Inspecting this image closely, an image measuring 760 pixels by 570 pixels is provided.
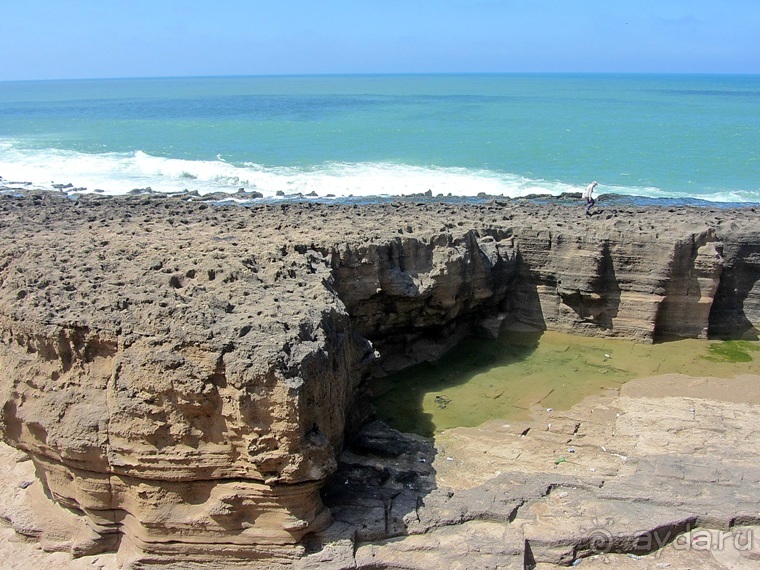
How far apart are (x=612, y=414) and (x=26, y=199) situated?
15247mm

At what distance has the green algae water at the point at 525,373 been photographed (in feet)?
37.0

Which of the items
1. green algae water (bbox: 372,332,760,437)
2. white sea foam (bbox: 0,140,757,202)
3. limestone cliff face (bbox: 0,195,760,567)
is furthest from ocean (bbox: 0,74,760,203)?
green algae water (bbox: 372,332,760,437)

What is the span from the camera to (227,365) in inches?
280

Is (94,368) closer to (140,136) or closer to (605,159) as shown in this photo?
(605,159)

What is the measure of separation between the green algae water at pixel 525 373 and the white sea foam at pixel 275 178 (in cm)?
1078

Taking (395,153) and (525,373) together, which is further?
(395,153)

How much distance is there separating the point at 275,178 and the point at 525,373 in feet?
61.2

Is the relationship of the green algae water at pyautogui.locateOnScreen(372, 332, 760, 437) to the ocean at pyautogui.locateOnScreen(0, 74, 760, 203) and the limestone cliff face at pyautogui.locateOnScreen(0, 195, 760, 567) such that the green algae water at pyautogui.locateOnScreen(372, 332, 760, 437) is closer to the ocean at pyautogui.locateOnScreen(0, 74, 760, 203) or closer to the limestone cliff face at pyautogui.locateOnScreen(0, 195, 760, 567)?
the limestone cliff face at pyautogui.locateOnScreen(0, 195, 760, 567)

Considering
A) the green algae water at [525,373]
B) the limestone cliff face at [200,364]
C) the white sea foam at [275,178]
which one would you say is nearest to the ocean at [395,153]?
the white sea foam at [275,178]

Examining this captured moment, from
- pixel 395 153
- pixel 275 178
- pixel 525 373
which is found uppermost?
pixel 395 153

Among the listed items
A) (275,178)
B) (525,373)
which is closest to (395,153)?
(275,178)

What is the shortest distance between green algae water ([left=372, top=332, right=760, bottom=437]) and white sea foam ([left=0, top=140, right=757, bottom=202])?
1078 cm

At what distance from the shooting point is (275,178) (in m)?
28.7

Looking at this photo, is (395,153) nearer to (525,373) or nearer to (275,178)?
(275,178)
